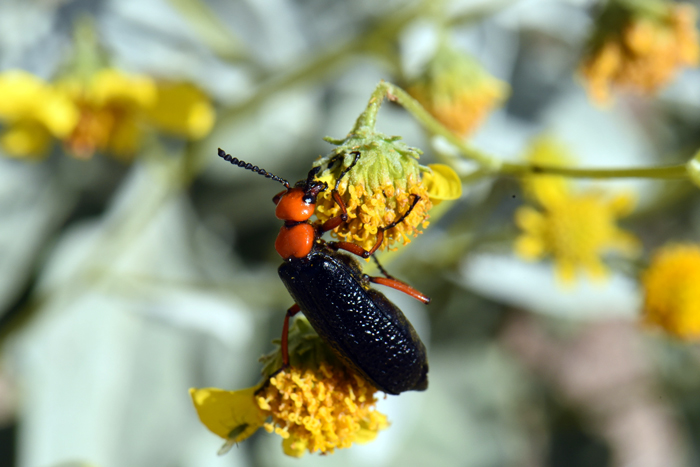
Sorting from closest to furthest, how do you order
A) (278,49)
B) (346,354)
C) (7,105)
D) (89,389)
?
(346,354), (7,105), (89,389), (278,49)

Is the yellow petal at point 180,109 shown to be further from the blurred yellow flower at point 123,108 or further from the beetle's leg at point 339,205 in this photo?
the beetle's leg at point 339,205

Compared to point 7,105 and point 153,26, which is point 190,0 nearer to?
point 153,26

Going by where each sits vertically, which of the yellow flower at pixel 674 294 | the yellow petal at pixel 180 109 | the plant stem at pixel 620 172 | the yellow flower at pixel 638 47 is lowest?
the yellow flower at pixel 674 294

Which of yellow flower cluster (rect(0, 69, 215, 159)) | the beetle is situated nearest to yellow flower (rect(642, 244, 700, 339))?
the beetle

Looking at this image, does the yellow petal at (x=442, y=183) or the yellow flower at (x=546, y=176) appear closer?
the yellow petal at (x=442, y=183)

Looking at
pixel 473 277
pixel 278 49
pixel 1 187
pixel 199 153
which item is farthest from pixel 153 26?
pixel 473 277

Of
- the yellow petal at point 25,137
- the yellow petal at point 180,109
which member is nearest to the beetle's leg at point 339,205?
the yellow petal at point 180,109
